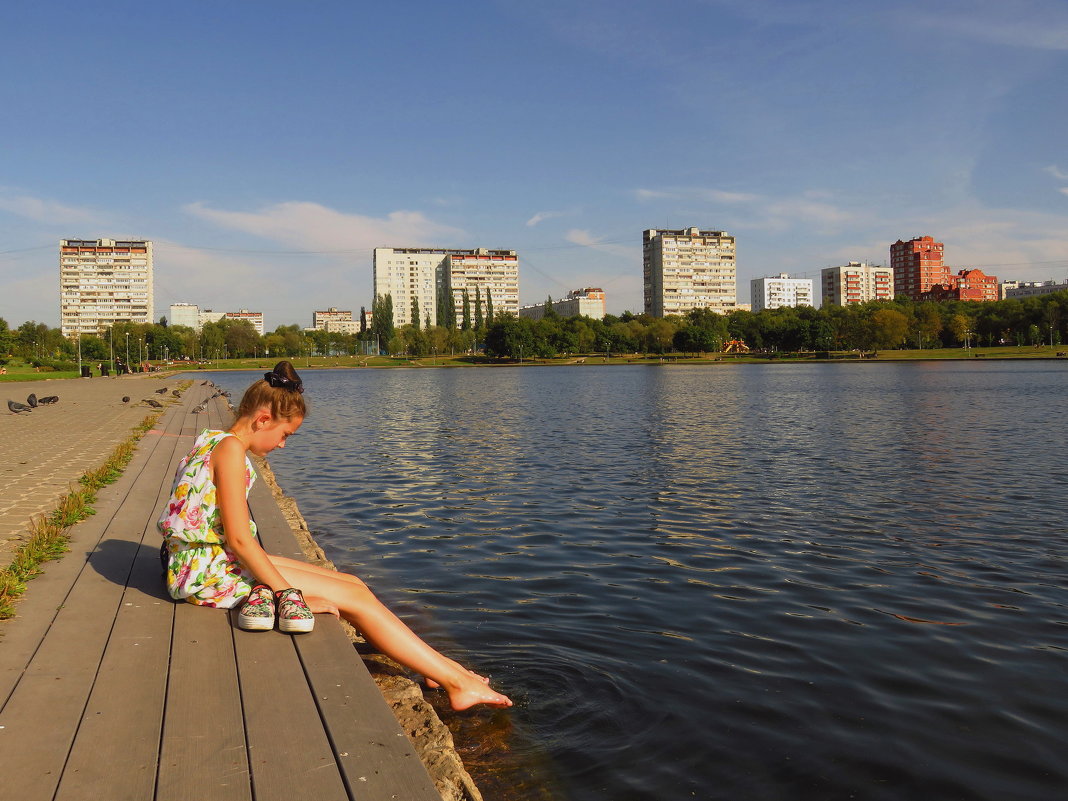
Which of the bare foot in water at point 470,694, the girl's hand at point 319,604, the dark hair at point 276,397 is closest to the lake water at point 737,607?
the bare foot in water at point 470,694

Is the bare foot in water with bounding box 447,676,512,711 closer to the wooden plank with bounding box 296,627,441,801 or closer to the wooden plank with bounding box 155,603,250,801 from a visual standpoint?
the wooden plank with bounding box 296,627,441,801

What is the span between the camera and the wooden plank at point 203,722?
3.00m

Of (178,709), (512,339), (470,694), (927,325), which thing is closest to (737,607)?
(470,694)

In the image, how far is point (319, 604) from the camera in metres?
4.89

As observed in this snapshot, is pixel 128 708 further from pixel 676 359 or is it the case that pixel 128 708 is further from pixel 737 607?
pixel 676 359

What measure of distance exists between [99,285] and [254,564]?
205 m

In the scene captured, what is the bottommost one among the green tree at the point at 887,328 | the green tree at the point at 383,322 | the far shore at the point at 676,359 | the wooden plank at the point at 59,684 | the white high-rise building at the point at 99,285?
the wooden plank at the point at 59,684

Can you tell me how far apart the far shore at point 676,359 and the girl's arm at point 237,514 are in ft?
407

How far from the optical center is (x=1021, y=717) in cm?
555

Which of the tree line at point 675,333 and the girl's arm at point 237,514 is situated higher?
the tree line at point 675,333

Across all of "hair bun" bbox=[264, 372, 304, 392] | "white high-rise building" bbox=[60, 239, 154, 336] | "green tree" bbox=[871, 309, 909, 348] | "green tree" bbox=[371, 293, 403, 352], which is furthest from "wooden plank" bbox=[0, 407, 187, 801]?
"white high-rise building" bbox=[60, 239, 154, 336]

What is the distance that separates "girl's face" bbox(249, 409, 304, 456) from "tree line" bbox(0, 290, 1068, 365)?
415 ft

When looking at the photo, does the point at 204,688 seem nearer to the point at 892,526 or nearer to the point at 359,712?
the point at 359,712

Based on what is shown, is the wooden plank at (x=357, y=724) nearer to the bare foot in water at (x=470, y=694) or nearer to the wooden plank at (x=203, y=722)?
the wooden plank at (x=203, y=722)
